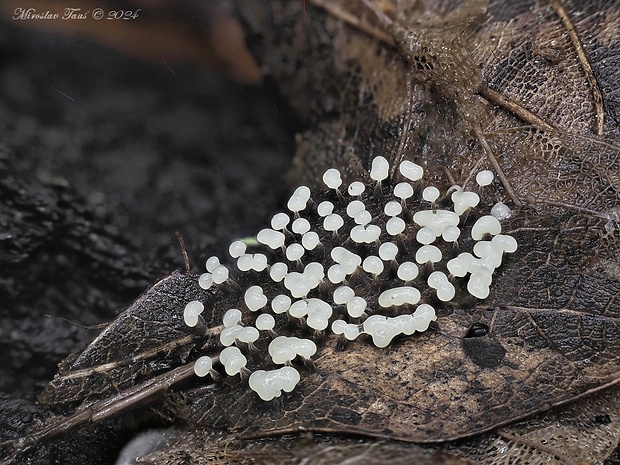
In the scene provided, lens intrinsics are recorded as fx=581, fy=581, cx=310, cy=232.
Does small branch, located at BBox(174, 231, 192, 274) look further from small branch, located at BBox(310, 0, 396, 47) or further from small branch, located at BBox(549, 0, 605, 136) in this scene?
small branch, located at BBox(549, 0, 605, 136)

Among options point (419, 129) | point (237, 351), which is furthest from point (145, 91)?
point (237, 351)

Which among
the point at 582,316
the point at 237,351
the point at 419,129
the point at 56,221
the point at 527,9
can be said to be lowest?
the point at 582,316

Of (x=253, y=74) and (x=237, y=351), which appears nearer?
(x=237, y=351)

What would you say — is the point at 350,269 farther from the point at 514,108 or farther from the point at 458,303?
the point at 514,108

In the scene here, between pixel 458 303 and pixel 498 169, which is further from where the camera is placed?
pixel 498 169

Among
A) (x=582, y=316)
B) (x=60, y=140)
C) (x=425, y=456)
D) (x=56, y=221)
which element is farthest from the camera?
(x=60, y=140)

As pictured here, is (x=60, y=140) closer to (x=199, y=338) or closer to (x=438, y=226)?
(x=199, y=338)

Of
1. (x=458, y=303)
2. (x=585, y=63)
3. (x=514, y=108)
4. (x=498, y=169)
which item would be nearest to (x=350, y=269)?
(x=458, y=303)

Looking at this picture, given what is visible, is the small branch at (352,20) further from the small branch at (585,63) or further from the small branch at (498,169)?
the small branch at (585,63)
